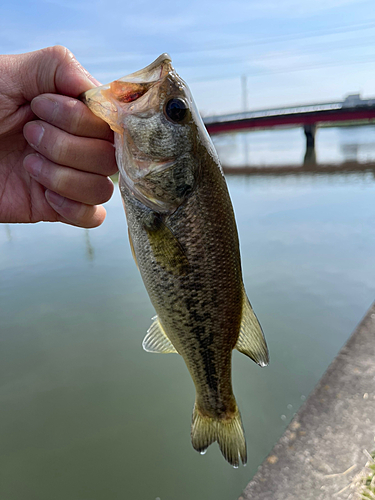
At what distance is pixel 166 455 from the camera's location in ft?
11.9

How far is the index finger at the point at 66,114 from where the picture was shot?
1543 mm

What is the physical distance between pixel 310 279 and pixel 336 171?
594 inches

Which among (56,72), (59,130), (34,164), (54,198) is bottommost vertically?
(54,198)

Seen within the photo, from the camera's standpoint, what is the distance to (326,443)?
9.36 feet

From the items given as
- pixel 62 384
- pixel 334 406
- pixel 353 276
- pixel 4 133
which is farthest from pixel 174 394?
pixel 353 276

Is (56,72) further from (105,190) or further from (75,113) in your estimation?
(105,190)

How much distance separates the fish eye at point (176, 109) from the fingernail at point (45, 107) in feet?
1.58

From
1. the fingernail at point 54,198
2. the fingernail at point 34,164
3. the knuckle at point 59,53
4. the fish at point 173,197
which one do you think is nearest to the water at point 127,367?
the fish at point 173,197

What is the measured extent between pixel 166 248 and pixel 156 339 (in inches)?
20.8

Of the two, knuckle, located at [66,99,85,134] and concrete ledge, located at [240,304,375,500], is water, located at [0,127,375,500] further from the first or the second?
knuckle, located at [66,99,85,134]

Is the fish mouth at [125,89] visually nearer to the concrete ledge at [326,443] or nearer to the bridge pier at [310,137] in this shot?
the concrete ledge at [326,443]

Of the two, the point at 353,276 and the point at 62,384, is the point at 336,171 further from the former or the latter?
the point at 62,384

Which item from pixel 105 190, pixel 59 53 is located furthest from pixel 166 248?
pixel 59 53

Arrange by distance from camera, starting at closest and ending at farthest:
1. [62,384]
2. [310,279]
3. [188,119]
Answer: [188,119] < [62,384] < [310,279]
